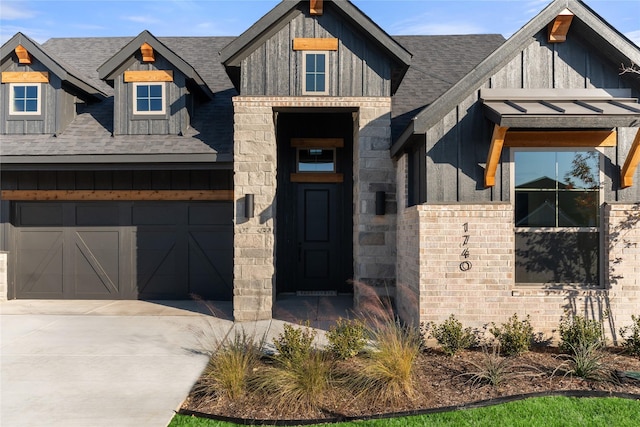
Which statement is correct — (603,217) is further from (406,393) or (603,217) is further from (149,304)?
(149,304)

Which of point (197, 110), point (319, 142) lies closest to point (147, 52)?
point (197, 110)

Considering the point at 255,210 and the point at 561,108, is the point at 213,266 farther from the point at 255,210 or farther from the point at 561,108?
the point at 561,108

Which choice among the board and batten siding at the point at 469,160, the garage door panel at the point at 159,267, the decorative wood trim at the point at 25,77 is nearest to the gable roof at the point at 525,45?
the board and batten siding at the point at 469,160

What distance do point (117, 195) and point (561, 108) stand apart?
9.57 metres

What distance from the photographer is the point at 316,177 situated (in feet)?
37.1

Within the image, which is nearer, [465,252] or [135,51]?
[465,252]

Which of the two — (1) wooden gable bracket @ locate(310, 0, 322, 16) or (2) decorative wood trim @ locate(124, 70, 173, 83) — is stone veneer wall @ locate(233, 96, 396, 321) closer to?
(1) wooden gable bracket @ locate(310, 0, 322, 16)

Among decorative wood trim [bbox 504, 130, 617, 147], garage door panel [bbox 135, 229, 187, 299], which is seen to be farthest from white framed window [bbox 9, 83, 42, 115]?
decorative wood trim [bbox 504, 130, 617, 147]

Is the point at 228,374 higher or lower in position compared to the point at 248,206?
lower

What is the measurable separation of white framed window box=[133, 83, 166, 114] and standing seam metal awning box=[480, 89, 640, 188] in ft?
23.8

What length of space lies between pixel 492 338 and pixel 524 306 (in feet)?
2.30

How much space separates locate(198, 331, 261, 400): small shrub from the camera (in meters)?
4.85

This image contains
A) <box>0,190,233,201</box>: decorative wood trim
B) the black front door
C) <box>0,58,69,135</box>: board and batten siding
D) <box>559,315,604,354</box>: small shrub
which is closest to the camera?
<box>559,315,604,354</box>: small shrub

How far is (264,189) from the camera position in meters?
8.66
